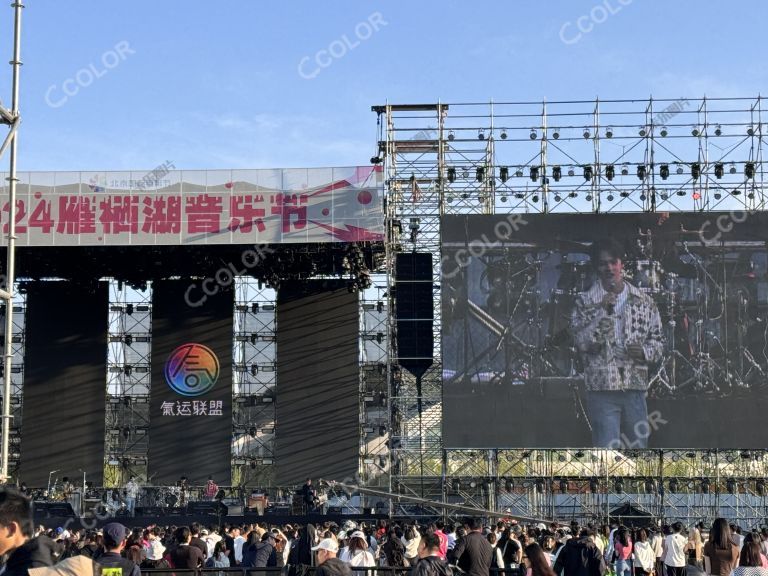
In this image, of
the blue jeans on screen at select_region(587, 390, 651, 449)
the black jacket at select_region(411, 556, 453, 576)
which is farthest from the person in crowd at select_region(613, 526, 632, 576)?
the blue jeans on screen at select_region(587, 390, 651, 449)

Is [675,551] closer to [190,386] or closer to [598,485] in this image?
[598,485]

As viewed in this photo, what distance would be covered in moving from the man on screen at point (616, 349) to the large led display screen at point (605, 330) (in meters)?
0.03

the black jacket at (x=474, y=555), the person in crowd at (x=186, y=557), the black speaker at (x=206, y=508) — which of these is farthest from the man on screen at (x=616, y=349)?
the black jacket at (x=474, y=555)

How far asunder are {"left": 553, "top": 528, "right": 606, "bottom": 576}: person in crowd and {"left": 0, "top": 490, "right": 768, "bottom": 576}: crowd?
0.03 feet

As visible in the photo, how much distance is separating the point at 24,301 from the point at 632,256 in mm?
20430

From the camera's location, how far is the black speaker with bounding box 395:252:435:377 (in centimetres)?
3067

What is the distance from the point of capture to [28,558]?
439cm

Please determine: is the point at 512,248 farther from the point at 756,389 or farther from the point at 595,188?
the point at 756,389

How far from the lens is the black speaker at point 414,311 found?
30672 millimetres

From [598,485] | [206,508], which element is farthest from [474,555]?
[598,485]

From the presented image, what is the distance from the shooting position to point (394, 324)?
32562 mm

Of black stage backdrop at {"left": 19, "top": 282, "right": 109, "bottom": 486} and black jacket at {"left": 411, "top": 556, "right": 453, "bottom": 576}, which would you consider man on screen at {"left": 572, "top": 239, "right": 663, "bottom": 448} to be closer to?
black stage backdrop at {"left": 19, "top": 282, "right": 109, "bottom": 486}

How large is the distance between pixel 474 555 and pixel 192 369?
997 inches

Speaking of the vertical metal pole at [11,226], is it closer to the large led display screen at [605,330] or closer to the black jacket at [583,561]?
the black jacket at [583,561]
